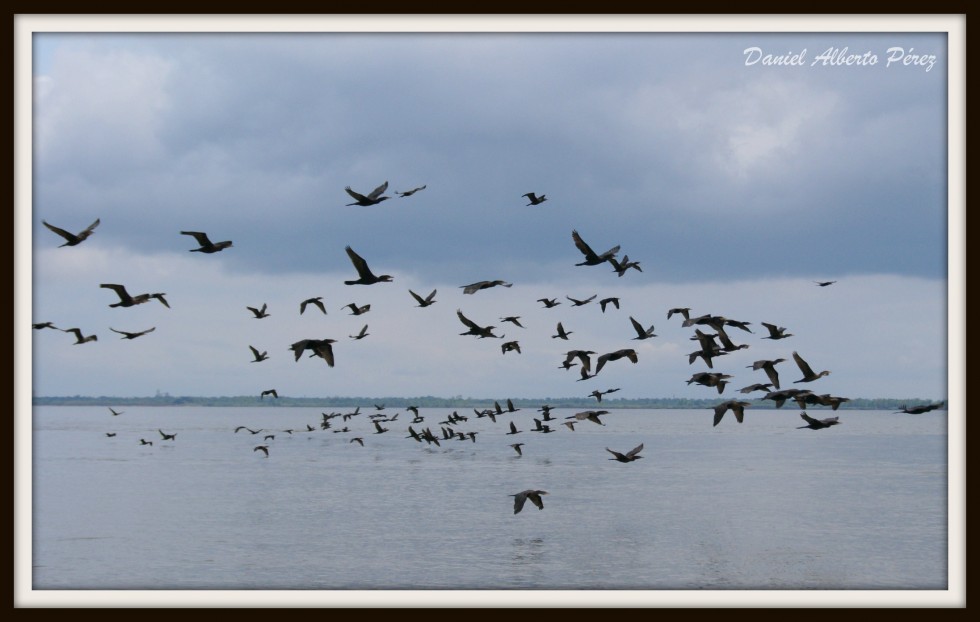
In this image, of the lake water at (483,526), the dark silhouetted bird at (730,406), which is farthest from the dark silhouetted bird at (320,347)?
the dark silhouetted bird at (730,406)

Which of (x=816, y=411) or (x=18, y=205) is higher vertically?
(x=18, y=205)

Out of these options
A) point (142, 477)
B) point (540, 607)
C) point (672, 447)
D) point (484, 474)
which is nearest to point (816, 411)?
point (672, 447)

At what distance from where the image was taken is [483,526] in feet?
131

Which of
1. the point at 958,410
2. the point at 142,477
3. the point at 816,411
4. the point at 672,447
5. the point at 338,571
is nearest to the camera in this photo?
the point at 958,410

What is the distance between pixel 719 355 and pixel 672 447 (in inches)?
2858

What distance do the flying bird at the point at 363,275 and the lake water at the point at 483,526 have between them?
663cm

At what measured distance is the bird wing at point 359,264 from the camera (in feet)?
68.1

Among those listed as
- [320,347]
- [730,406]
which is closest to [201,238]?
[320,347]

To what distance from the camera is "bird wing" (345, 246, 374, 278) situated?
20750 mm

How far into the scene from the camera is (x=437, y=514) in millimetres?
43469

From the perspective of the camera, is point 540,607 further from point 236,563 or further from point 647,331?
point 236,563

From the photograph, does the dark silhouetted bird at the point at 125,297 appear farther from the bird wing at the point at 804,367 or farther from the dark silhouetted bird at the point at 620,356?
the bird wing at the point at 804,367

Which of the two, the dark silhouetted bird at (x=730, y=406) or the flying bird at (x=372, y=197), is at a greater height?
the flying bird at (x=372, y=197)

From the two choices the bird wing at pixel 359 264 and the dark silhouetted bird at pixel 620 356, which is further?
the dark silhouetted bird at pixel 620 356
